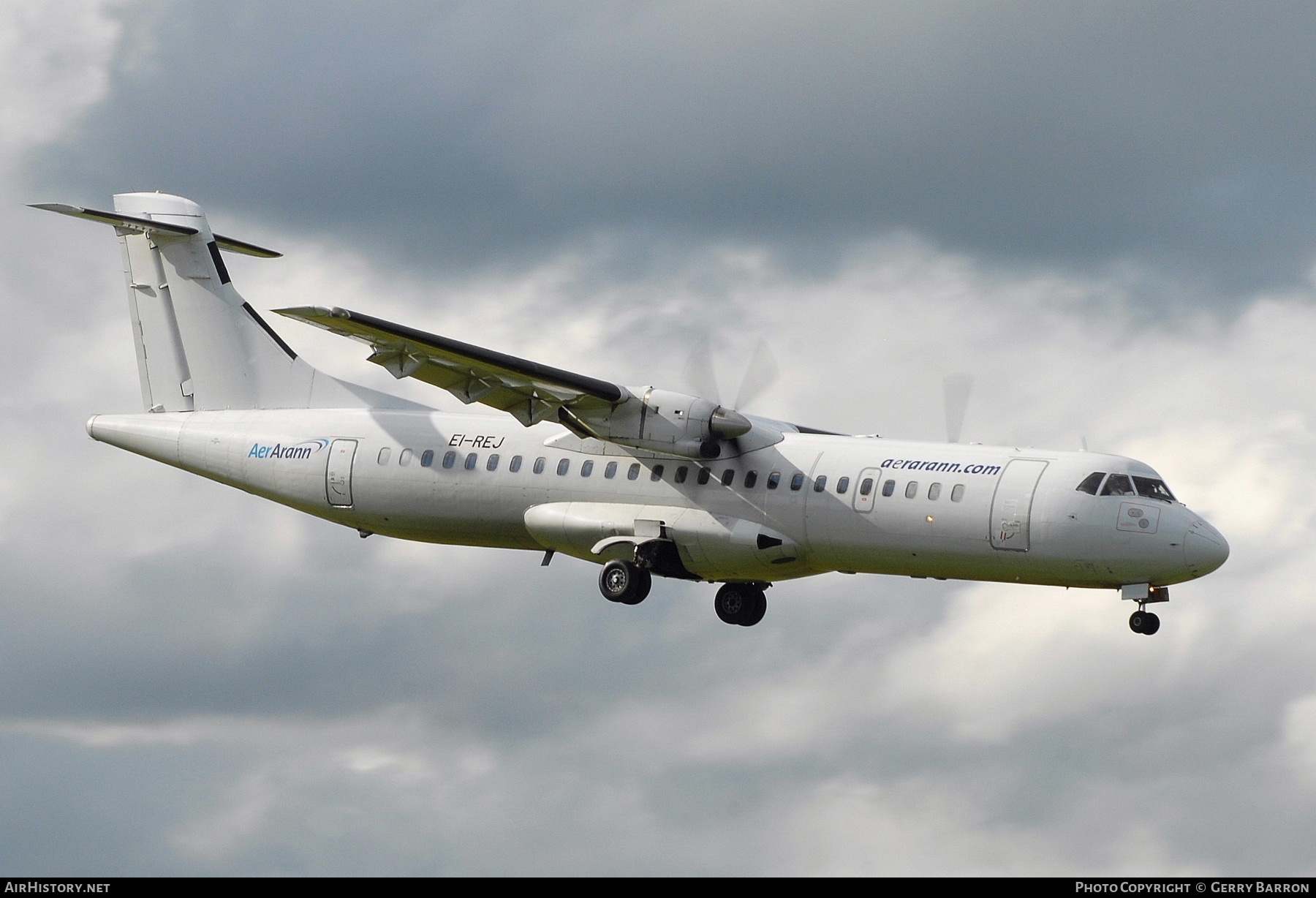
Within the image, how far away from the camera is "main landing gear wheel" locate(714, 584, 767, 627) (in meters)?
27.4

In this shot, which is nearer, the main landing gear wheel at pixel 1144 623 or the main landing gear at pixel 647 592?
the main landing gear wheel at pixel 1144 623

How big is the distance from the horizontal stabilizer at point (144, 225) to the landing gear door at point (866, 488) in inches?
538

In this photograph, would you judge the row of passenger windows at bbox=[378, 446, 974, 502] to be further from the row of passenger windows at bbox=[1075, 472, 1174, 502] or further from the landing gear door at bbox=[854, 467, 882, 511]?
the row of passenger windows at bbox=[1075, 472, 1174, 502]

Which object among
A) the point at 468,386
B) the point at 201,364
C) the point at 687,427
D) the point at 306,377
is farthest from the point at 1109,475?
the point at 201,364

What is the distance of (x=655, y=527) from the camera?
83.1 ft

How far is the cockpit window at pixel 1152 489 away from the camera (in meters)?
22.9

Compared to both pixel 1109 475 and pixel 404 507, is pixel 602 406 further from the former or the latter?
pixel 1109 475

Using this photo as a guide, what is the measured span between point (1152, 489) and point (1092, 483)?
898 mm

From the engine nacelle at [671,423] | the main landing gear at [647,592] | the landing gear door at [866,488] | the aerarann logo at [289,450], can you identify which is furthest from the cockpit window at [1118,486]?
the aerarann logo at [289,450]

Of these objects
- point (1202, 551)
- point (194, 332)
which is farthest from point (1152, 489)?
point (194, 332)

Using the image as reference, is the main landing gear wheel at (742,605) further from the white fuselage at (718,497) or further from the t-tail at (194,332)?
the t-tail at (194,332)

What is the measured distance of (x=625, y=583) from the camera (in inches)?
1000

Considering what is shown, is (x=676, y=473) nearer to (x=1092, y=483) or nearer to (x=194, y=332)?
(x=1092, y=483)

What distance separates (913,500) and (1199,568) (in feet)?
13.3
